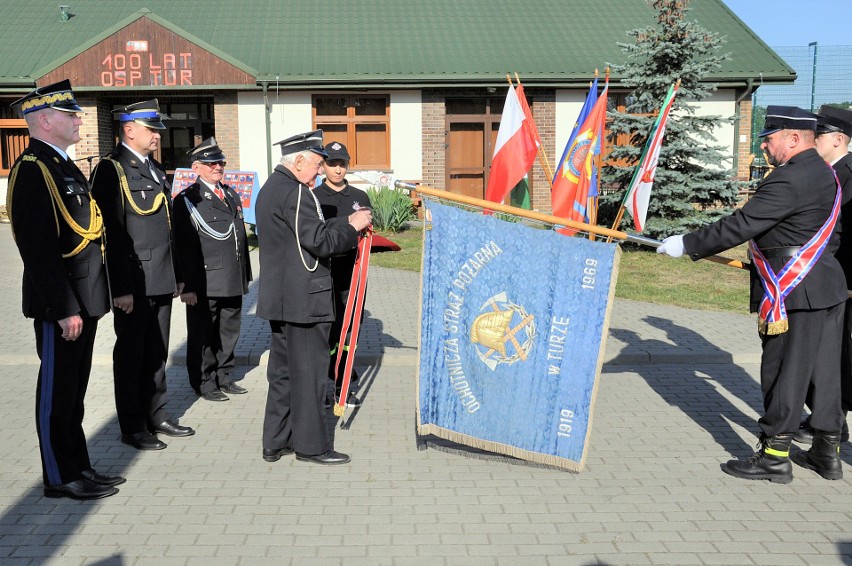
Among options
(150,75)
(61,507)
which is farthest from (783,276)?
(150,75)

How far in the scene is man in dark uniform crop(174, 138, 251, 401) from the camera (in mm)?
6734

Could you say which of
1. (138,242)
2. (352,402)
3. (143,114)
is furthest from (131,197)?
(352,402)

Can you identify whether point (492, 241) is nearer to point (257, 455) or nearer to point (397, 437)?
point (397, 437)

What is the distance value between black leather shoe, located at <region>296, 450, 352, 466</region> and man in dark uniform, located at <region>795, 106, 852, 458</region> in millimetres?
3215

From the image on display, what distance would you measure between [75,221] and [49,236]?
9.9 inches

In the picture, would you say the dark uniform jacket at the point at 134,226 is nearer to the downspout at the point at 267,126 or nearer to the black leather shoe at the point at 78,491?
the black leather shoe at the point at 78,491

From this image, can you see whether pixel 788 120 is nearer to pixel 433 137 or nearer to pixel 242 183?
pixel 242 183

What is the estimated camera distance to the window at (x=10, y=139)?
2100 centimetres

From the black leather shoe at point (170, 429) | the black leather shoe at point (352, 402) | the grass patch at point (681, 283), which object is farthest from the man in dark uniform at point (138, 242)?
the grass patch at point (681, 283)

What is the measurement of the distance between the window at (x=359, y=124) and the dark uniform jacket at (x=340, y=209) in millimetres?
13766

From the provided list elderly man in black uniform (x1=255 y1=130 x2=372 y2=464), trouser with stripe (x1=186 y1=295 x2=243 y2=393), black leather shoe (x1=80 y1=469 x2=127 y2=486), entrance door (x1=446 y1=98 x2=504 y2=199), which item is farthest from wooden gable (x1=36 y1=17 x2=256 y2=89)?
black leather shoe (x1=80 y1=469 x2=127 y2=486)

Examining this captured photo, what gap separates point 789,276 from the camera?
504 cm

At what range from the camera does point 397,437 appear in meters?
5.94

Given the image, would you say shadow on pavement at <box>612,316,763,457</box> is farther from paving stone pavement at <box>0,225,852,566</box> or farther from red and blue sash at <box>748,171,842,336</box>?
red and blue sash at <box>748,171,842,336</box>
